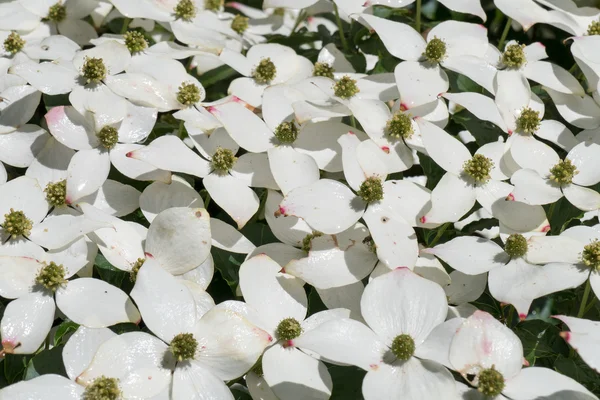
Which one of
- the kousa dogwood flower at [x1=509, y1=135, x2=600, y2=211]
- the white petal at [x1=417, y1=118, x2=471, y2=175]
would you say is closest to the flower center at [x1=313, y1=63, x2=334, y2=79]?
the white petal at [x1=417, y1=118, x2=471, y2=175]

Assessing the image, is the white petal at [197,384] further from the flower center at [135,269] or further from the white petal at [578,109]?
the white petal at [578,109]

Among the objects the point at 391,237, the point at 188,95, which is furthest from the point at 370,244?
the point at 188,95

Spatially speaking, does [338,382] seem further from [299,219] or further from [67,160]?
[67,160]

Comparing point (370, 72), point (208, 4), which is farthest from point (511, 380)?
point (208, 4)

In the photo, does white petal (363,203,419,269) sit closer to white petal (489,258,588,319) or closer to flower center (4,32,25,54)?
white petal (489,258,588,319)

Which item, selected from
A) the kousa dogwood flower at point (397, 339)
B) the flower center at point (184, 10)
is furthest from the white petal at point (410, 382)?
the flower center at point (184, 10)

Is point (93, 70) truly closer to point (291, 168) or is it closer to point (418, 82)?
point (291, 168)
